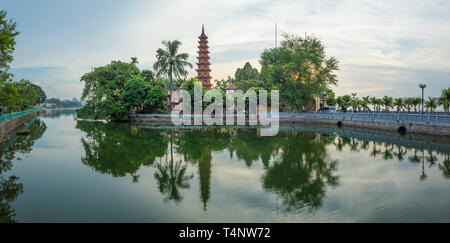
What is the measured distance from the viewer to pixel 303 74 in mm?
34719

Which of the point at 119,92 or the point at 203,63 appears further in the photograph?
the point at 203,63

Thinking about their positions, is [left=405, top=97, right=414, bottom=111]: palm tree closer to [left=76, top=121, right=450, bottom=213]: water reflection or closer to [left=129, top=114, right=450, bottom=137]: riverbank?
[left=129, top=114, right=450, bottom=137]: riverbank

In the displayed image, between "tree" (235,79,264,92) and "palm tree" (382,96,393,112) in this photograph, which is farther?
"tree" (235,79,264,92)

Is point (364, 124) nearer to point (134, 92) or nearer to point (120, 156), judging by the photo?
point (120, 156)

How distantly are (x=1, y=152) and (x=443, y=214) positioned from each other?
18.5m

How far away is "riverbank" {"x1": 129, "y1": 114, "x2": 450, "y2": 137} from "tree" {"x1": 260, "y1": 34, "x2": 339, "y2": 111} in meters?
1.79

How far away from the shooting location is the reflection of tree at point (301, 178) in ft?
24.3

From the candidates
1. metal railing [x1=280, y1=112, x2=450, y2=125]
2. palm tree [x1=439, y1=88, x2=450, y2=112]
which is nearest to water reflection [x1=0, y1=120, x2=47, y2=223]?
metal railing [x1=280, y1=112, x2=450, y2=125]

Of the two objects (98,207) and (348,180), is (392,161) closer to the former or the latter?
(348,180)

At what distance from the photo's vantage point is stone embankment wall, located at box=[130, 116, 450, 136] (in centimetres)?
1956

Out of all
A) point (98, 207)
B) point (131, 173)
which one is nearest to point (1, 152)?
point (131, 173)

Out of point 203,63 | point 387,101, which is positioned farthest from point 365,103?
point 203,63

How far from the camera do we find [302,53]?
34.4m

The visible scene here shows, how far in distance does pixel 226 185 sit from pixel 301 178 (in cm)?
261
